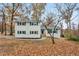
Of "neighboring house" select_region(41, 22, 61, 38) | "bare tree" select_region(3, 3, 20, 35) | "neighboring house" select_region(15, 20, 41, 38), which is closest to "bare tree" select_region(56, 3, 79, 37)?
"neighboring house" select_region(41, 22, 61, 38)

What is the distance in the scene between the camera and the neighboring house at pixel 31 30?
11492mm

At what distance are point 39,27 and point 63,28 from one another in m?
0.27

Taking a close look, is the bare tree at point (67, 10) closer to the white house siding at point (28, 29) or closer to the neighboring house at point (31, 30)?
the neighboring house at point (31, 30)

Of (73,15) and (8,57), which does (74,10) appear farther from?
(8,57)

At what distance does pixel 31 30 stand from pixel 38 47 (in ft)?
0.68

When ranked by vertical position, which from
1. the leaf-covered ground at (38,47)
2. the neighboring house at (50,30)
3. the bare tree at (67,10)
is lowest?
the leaf-covered ground at (38,47)

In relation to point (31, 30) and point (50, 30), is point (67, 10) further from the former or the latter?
point (31, 30)

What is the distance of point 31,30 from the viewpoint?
1149cm

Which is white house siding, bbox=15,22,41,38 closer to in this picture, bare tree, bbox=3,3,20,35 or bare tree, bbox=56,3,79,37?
bare tree, bbox=3,3,20,35

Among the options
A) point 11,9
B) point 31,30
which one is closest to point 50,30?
point 31,30

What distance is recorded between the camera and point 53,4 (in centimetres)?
1148

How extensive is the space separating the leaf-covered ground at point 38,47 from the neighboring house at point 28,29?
7cm

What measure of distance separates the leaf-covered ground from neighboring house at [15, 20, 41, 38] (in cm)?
7

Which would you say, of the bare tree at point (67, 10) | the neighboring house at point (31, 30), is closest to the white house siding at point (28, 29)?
the neighboring house at point (31, 30)
